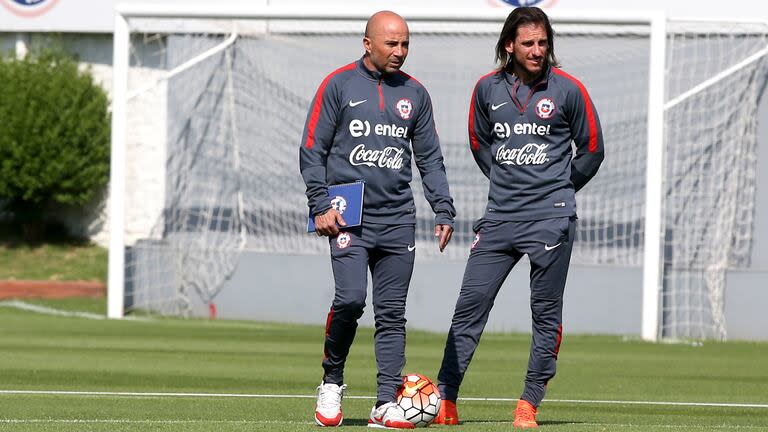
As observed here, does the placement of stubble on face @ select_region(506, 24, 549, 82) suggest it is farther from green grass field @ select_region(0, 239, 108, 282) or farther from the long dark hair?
green grass field @ select_region(0, 239, 108, 282)

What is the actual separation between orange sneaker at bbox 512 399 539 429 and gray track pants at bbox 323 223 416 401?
1.93 ft

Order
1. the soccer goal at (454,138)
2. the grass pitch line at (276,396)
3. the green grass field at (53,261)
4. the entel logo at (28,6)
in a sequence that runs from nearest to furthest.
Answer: the grass pitch line at (276,396)
the soccer goal at (454,138)
the entel logo at (28,6)
the green grass field at (53,261)

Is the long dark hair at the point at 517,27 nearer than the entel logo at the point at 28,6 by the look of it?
Yes

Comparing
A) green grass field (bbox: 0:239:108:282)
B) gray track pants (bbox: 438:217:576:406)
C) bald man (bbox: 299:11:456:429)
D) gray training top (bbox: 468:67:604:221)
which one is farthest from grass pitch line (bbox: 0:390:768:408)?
green grass field (bbox: 0:239:108:282)

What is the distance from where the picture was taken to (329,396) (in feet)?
21.8

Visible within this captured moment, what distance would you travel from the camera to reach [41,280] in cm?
2211

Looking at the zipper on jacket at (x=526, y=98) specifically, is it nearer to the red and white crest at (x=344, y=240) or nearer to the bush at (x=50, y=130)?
the red and white crest at (x=344, y=240)

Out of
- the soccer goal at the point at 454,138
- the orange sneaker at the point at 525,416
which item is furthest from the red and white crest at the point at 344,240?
the soccer goal at the point at 454,138

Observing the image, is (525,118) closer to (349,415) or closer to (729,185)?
(349,415)

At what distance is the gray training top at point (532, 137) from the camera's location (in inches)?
266

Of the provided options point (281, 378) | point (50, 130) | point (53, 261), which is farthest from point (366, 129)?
point (53, 261)

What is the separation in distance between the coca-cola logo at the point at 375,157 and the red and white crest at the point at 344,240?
13.2 inches

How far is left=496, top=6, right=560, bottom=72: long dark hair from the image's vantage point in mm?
6777

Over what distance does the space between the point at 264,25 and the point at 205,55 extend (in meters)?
0.91
